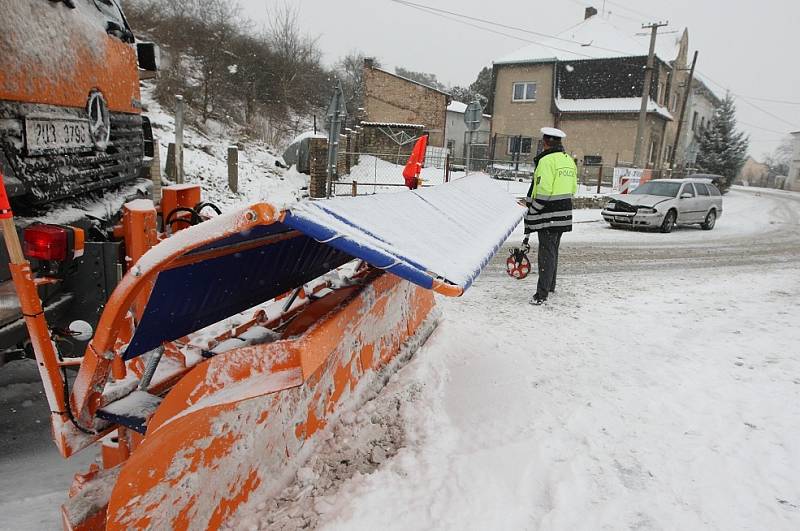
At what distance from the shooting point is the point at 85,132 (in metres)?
2.85

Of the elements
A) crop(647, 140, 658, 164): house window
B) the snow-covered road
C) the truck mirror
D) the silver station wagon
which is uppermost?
crop(647, 140, 658, 164): house window

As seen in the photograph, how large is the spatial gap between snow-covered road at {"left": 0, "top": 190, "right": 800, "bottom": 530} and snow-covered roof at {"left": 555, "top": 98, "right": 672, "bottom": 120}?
1076 inches

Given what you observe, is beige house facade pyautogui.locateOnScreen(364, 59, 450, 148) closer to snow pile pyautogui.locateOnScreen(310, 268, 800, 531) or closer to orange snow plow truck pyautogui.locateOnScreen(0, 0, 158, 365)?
snow pile pyautogui.locateOnScreen(310, 268, 800, 531)

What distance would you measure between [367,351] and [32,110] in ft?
6.62

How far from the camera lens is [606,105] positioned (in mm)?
29547

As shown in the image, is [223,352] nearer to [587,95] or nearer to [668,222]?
[668,222]

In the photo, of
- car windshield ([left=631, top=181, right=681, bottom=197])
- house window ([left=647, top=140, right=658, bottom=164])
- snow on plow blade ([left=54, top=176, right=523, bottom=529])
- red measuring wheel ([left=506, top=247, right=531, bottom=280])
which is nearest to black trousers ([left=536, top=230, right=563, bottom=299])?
red measuring wheel ([left=506, top=247, right=531, bottom=280])

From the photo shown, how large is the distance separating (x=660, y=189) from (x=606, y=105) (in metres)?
18.4

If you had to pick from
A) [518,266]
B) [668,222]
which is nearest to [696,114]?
[668,222]

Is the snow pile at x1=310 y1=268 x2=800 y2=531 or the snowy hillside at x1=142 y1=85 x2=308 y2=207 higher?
the snowy hillside at x1=142 y1=85 x2=308 y2=207

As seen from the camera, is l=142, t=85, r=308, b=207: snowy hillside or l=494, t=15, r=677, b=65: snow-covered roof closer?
l=142, t=85, r=308, b=207: snowy hillside

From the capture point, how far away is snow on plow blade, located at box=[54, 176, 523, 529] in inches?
65.1

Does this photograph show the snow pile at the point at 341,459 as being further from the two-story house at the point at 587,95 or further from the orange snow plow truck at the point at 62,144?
the two-story house at the point at 587,95

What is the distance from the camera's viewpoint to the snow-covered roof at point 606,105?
28.9 m
